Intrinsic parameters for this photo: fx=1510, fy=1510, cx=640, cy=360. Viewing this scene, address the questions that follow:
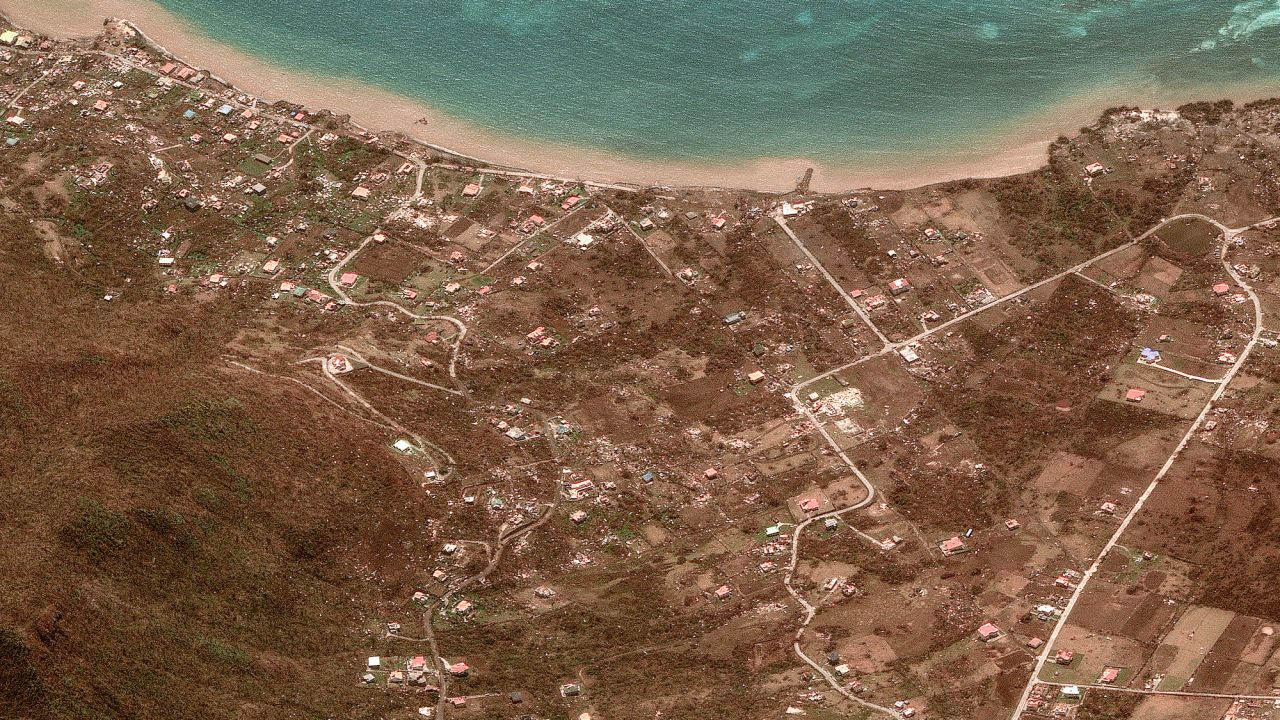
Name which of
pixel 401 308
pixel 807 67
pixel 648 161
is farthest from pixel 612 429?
pixel 807 67

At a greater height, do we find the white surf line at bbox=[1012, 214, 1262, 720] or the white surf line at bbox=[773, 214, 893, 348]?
the white surf line at bbox=[773, 214, 893, 348]

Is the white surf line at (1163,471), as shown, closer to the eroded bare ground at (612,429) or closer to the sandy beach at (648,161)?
the eroded bare ground at (612,429)

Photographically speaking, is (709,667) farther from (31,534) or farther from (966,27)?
(966,27)

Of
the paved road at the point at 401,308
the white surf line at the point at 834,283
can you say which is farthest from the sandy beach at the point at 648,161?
the paved road at the point at 401,308

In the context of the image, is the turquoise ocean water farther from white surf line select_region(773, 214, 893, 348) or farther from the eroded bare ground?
white surf line select_region(773, 214, 893, 348)

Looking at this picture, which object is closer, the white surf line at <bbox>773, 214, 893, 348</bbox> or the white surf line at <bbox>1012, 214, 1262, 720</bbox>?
the white surf line at <bbox>1012, 214, 1262, 720</bbox>

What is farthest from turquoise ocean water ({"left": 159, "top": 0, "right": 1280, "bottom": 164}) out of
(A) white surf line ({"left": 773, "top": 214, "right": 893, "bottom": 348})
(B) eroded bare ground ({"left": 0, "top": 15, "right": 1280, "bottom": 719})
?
(A) white surf line ({"left": 773, "top": 214, "right": 893, "bottom": 348})

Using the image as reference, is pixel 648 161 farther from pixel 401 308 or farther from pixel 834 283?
pixel 401 308
